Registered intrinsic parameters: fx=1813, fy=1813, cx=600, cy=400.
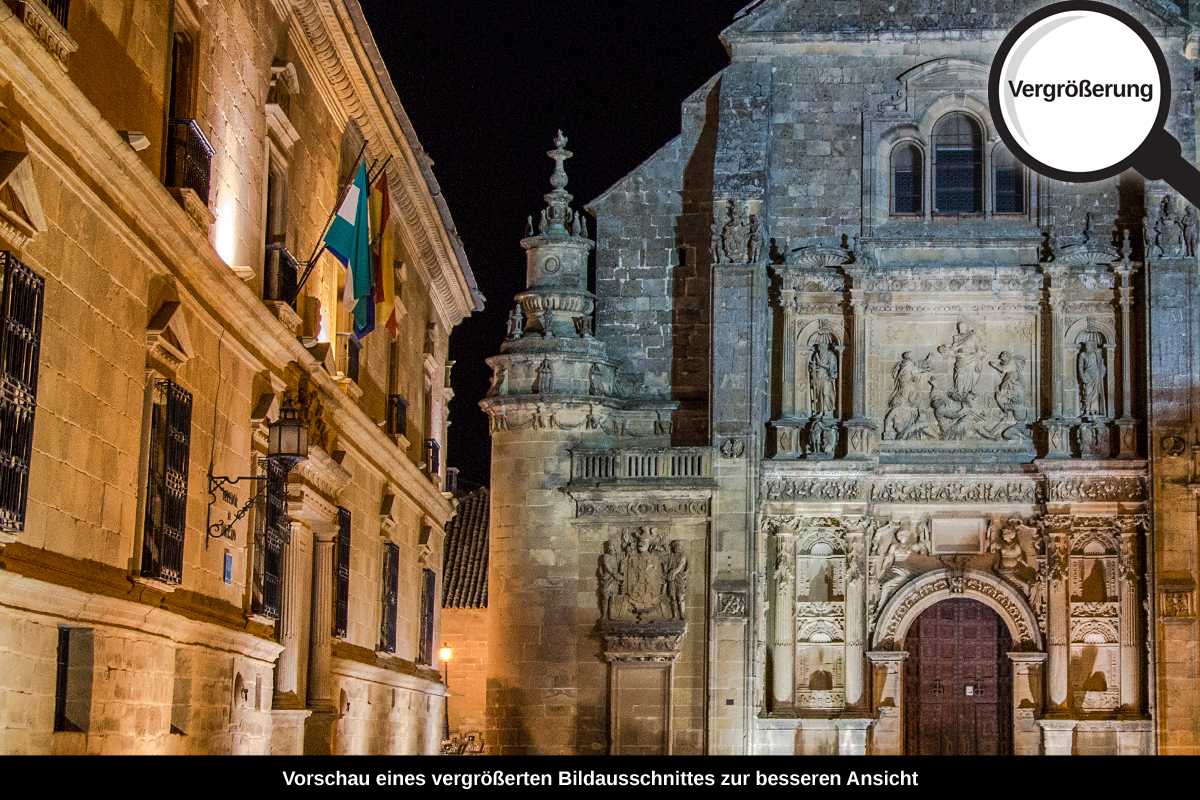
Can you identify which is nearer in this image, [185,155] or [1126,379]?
[185,155]

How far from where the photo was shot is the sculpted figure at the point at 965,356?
102ft

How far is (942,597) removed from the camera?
30.6 metres

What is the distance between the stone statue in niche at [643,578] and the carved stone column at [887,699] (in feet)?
11.3

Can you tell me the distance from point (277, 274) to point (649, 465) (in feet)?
42.6

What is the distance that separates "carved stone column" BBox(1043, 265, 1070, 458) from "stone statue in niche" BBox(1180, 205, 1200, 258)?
1999 millimetres

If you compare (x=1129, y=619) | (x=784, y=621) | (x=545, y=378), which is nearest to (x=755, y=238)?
(x=545, y=378)

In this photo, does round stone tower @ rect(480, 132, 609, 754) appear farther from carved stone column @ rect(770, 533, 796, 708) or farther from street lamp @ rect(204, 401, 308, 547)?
street lamp @ rect(204, 401, 308, 547)

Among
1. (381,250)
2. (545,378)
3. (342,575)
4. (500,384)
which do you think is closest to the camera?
(342,575)

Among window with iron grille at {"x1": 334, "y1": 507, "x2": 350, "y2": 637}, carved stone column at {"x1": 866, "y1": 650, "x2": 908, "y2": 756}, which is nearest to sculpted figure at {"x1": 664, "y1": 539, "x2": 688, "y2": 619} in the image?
carved stone column at {"x1": 866, "y1": 650, "x2": 908, "y2": 756}

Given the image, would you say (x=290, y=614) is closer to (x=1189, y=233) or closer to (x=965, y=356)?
(x=965, y=356)

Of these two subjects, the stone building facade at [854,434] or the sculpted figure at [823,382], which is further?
the sculpted figure at [823,382]

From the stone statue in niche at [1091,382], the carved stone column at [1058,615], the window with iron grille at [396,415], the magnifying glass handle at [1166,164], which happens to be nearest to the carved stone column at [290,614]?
the window with iron grille at [396,415]

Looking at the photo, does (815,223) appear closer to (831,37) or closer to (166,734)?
(831,37)

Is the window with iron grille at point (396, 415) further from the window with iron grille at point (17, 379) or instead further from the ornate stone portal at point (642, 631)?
the window with iron grille at point (17, 379)
